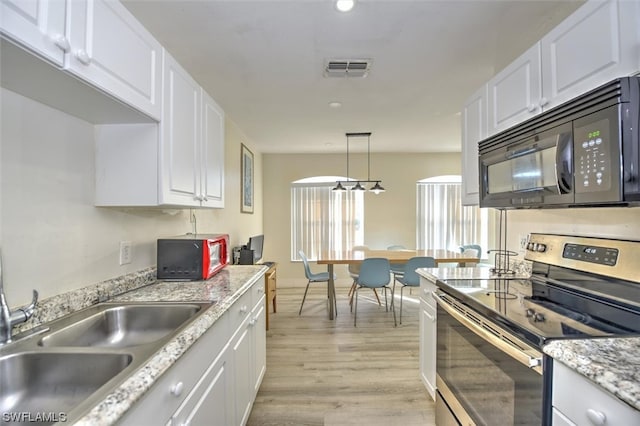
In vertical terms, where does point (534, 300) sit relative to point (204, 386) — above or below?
above

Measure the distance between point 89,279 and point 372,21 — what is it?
2.01 meters

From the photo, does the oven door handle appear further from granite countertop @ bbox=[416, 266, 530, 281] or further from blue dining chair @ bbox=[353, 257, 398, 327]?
blue dining chair @ bbox=[353, 257, 398, 327]

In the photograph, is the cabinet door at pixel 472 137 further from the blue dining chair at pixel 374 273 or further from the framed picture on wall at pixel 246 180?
the framed picture on wall at pixel 246 180

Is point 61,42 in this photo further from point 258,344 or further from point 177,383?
point 258,344

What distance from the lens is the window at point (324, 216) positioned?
223 inches

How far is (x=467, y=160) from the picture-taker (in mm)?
2201

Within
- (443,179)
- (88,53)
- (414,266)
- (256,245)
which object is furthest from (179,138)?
(443,179)

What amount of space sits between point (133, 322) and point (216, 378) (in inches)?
18.2

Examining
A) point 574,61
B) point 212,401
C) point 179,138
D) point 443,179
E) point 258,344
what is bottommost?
point 258,344

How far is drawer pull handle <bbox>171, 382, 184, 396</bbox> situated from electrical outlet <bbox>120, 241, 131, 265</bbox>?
0.98 metres

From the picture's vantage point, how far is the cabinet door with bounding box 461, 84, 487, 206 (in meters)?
1.99

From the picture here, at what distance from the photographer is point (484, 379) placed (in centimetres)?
129

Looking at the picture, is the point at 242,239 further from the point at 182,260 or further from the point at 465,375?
the point at 465,375

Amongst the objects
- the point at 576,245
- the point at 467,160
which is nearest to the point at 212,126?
the point at 467,160
